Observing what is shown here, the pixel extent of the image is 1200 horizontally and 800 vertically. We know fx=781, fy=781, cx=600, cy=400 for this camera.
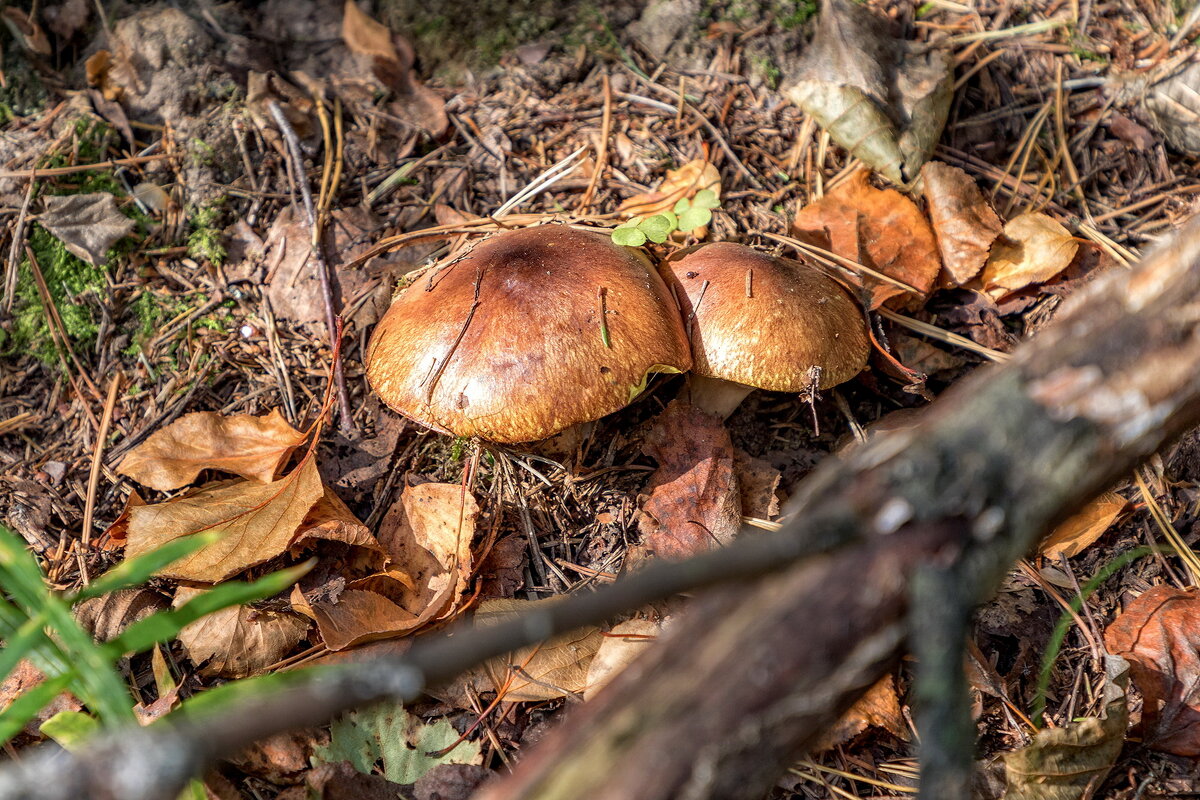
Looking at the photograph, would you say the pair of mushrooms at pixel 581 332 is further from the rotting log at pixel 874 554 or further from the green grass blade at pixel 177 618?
the rotting log at pixel 874 554

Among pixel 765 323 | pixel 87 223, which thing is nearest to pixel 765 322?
pixel 765 323

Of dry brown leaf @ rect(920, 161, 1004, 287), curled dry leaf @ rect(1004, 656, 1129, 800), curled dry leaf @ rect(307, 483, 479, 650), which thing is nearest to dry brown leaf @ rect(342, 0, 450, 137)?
curled dry leaf @ rect(307, 483, 479, 650)

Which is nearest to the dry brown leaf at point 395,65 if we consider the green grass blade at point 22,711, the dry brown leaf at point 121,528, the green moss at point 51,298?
the green moss at point 51,298

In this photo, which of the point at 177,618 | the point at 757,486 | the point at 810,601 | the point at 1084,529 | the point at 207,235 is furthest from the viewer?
the point at 207,235

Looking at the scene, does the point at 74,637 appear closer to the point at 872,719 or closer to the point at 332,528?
the point at 332,528

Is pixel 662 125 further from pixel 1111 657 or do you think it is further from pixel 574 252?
pixel 1111 657

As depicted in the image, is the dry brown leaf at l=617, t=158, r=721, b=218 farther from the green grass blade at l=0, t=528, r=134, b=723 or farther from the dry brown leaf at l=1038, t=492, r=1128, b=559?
the green grass blade at l=0, t=528, r=134, b=723
